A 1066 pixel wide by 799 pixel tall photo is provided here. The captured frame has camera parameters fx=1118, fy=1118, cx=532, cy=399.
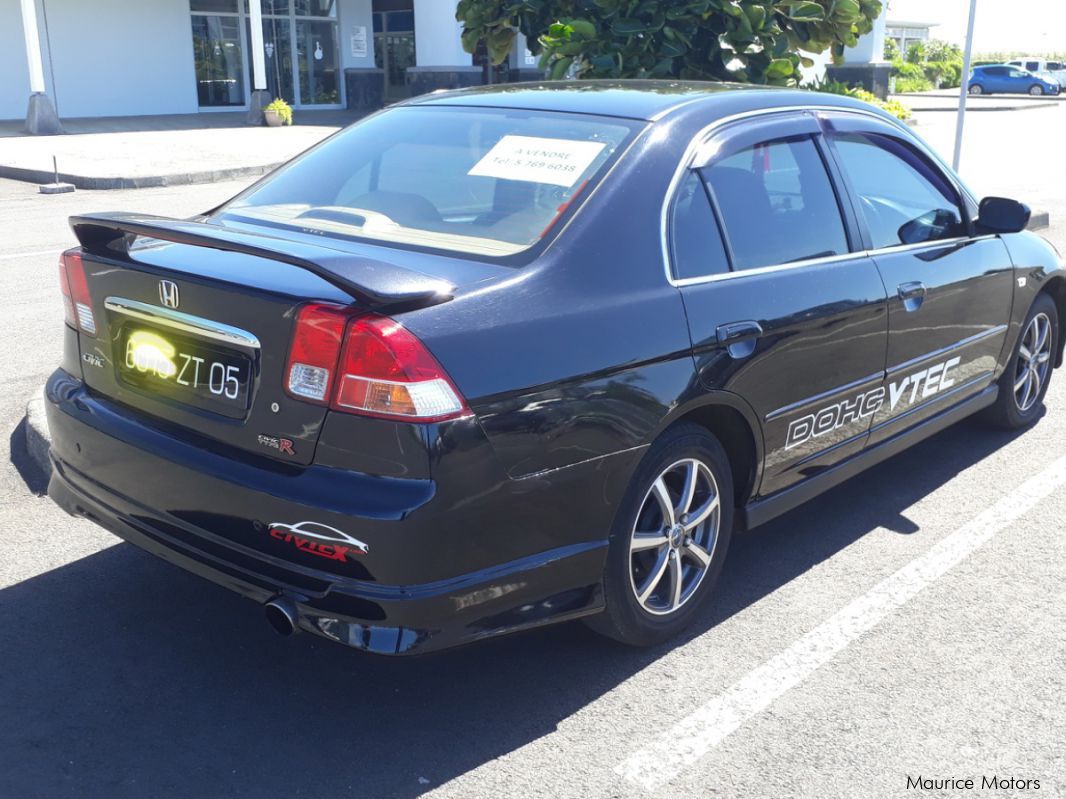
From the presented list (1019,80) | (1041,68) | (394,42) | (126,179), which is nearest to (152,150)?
(126,179)

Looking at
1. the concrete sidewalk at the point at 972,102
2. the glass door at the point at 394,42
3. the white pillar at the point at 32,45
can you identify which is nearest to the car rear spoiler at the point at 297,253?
the white pillar at the point at 32,45

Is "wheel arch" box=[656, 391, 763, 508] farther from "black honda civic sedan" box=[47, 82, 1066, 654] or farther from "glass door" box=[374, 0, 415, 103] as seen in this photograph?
"glass door" box=[374, 0, 415, 103]

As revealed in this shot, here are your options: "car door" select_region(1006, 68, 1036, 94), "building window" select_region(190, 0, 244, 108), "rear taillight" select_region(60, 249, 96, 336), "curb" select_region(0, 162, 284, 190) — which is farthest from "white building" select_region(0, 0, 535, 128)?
"car door" select_region(1006, 68, 1036, 94)

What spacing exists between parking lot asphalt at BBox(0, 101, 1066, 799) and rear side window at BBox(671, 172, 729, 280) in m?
1.20

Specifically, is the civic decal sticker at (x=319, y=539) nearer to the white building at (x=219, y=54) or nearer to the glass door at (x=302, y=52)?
the white building at (x=219, y=54)

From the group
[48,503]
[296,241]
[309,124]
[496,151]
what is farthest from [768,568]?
[309,124]

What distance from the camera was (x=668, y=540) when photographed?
349 cm

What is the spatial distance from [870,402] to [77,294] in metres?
2.83

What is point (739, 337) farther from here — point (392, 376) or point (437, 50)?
point (437, 50)

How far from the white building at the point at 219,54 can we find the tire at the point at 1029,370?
22.1m

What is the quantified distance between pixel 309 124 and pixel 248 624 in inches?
994

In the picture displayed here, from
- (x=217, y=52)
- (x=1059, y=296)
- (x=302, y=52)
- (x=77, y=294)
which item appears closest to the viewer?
(x=77, y=294)

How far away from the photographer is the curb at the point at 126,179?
15.7 meters

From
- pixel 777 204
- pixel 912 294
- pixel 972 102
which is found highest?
pixel 777 204
